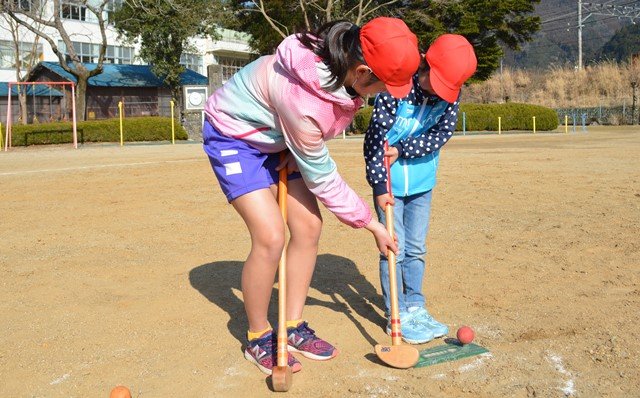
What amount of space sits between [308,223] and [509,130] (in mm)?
36250

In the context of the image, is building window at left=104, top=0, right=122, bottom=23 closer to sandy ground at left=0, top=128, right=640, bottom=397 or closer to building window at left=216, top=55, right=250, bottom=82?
building window at left=216, top=55, right=250, bottom=82

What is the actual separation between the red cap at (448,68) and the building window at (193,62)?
5929 cm

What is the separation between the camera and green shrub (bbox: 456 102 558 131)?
37.7 meters

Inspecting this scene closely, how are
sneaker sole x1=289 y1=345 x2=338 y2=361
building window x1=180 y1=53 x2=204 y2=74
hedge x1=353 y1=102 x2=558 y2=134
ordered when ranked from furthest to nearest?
building window x1=180 y1=53 x2=204 y2=74 → hedge x1=353 y1=102 x2=558 y2=134 → sneaker sole x1=289 y1=345 x2=338 y2=361

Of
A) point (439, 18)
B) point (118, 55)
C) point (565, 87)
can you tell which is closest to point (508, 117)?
point (439, 18)

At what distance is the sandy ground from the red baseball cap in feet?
4.44

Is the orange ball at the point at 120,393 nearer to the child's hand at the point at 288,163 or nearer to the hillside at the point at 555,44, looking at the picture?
the child's hand at the point at 288,163

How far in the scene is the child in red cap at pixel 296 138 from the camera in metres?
3.19

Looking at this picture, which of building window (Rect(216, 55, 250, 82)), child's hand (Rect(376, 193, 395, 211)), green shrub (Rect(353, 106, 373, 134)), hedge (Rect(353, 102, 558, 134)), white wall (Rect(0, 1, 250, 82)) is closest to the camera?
child's hand (Rect(376, 193, 395, 211))

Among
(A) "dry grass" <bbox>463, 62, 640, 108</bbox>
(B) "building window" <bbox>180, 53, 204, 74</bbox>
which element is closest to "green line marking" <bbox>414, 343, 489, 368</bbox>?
(A) "dry grass" <bbox>463, 62, 640, 108</bbox>

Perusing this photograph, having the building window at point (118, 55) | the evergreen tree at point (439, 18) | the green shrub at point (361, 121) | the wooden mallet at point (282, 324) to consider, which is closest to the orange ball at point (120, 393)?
the wooden mallet at point (282, 324)

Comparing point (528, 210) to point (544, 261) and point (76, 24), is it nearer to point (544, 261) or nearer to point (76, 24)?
point (544, 261)

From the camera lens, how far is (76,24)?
53094mm

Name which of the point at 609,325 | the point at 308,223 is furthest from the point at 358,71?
the point at 609,325
